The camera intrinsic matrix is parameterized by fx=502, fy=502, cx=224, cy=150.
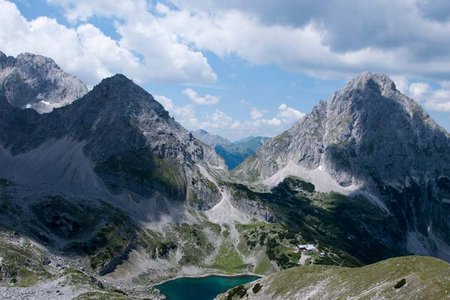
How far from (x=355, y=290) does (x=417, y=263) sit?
12.4 m

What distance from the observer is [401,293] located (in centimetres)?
7531

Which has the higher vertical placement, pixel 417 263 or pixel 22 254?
pixel 22 254

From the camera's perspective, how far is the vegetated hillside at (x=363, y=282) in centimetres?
7425

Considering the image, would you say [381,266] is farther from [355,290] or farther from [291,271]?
[291,271]

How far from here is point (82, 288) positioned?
135875 mm

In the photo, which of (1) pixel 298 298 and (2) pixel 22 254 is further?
(2) pixel 22 254

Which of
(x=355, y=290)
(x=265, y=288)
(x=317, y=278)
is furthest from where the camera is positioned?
(x=265, y=288)

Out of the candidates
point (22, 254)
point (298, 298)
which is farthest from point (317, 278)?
point (22, 254)

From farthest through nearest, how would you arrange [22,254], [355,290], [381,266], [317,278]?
[22,254]
[317,278]
[381,266]
[355,290]

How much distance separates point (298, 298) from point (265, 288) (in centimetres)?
1410

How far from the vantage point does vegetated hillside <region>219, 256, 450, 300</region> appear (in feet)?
244

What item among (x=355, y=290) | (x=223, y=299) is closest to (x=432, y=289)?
(x=355, y=290)

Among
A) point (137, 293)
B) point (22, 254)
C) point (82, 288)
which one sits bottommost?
point (137, 293)

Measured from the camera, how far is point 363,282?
291ft
